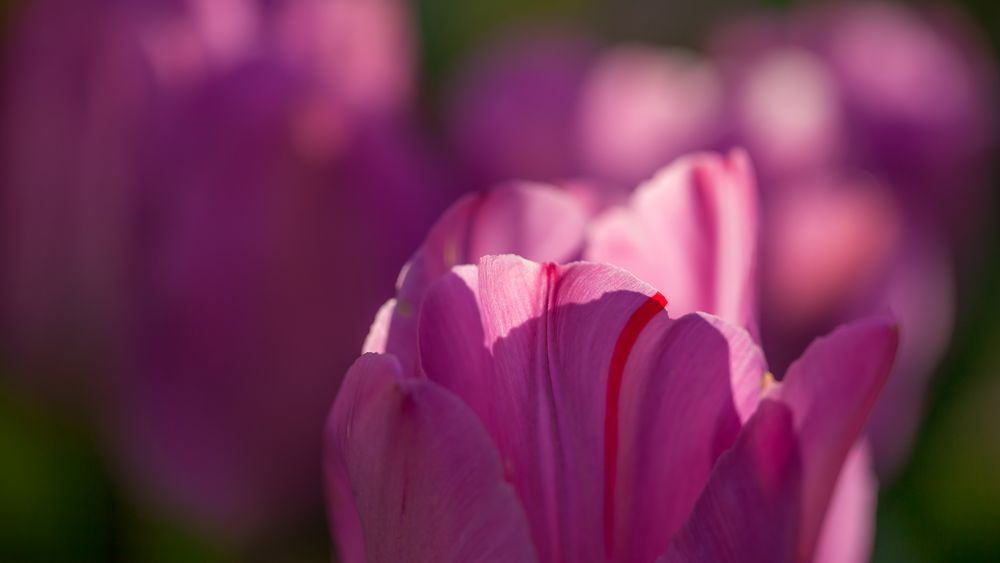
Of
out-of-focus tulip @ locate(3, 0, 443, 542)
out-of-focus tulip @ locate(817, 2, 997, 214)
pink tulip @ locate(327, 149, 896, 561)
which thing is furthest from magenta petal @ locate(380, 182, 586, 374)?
out-of-focus tulip @ locate(817, 2, 997, 214)

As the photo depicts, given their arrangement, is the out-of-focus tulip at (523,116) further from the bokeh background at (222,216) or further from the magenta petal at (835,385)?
the magenta petal at (835,385)

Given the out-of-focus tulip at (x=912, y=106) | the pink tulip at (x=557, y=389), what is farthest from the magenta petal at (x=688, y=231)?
the out-of-focus tulip at (x=912, y=106)

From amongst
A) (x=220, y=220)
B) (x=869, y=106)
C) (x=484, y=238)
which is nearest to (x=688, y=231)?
(x=484, y=238)

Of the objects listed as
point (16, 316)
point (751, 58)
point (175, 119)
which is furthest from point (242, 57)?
point (751, 58)

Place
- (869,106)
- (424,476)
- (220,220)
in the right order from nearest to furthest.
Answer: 1. (424,476)
2. (220,220)
3. (869,106)

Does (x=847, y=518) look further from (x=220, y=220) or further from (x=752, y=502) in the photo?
(x=220, y=220)

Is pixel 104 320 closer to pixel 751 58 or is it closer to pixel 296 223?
pixel 296 223
